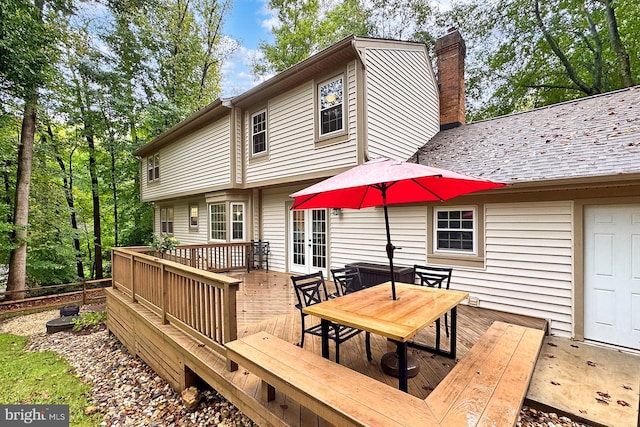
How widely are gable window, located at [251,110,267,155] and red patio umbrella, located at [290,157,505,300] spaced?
5.35 meters

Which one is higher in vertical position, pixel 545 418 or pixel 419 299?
pixel 419 299

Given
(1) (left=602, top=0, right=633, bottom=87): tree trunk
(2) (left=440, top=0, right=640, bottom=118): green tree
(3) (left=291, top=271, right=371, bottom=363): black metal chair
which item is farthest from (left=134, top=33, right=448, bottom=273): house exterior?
(1) (left=602, top=0, right=633, bottom=87): tree trunk

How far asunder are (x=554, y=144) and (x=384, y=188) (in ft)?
14.6

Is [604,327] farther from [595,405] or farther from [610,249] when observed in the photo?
[595,405]

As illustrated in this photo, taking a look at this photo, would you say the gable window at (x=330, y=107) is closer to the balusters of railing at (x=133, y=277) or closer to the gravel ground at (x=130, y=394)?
the balusters of railing at (x=133, y=277)

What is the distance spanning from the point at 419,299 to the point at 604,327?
3261 mm

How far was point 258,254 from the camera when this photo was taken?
888 cm

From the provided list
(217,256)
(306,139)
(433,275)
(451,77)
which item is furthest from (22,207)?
(451,77)

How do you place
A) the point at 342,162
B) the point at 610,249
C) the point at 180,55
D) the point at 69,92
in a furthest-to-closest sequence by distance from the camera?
1. the point at 180,55
2. the point at 69,92
3. the point at 342,162
4. the point at 610,249

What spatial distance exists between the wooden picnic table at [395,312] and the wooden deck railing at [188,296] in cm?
86

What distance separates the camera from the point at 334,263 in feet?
24.3

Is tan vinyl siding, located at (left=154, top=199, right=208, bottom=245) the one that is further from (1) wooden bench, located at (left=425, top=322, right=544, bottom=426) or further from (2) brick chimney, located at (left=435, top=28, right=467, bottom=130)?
(1) wooden bench, located at (left=425, top=322, right=544, bottom=426)

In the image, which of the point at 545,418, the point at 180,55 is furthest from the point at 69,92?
the point at 545,418

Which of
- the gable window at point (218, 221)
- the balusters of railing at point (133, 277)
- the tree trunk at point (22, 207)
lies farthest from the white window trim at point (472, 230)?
the tree trunk at point (22, 207)
